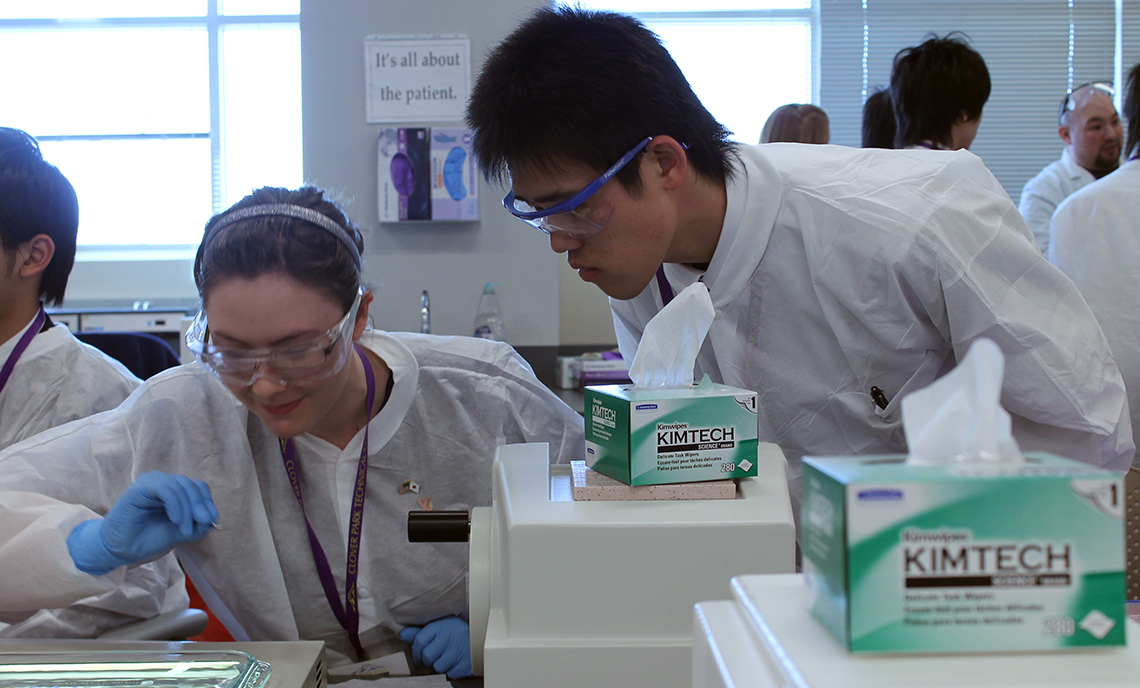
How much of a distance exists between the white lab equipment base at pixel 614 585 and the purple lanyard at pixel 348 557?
702 millimetres

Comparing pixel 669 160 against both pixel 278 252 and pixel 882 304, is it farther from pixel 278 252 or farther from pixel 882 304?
pixel 278 252

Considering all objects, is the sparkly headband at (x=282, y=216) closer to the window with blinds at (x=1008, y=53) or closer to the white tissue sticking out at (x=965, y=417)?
the white tissue sticking out at (x=965, y=417)

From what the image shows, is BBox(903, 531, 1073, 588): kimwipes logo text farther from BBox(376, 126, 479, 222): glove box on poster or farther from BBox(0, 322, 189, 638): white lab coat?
BBox(376, 126, 479, 222): glove box on poster

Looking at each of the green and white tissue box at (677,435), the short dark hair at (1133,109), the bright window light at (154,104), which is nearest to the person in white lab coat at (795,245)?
the green and white tissue box at (677,435)

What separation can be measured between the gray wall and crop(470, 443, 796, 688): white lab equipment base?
7.61ft

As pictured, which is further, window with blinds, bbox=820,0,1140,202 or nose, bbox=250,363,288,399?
window with blinds, bbox=820,0,1140,202

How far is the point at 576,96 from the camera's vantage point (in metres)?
1.04

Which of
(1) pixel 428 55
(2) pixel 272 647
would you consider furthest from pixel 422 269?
(2) pixel 272 647

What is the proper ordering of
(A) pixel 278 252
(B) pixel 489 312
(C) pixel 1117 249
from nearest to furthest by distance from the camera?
(A) pixel 278 252
(C) pixel 1117 249
(B) pixel 489 312

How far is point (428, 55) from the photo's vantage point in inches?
111

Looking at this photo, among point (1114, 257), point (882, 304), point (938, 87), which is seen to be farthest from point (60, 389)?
point (1114, 257)

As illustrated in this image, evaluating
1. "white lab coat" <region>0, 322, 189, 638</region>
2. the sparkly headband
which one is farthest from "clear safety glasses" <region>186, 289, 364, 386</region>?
"white lab coat" <region>0, 322, 189, 638</region>

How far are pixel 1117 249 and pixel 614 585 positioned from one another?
1.96m

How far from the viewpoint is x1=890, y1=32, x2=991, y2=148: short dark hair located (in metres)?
2.11
